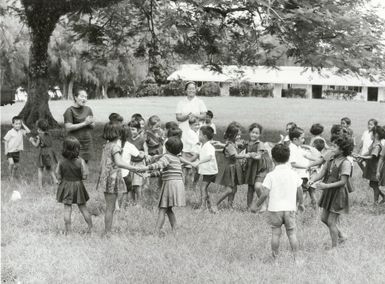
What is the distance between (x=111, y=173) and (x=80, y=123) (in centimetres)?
247

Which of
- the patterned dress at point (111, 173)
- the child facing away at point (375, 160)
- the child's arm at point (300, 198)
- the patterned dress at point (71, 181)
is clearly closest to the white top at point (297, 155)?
the child's arm at point (300, 198)

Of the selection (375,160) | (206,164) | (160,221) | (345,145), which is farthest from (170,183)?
(375,160)

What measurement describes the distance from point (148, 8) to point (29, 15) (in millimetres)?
4160

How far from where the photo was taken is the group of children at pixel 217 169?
6062 mm

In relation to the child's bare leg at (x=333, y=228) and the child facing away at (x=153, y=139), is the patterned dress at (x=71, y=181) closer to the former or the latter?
the child facing away at (x=153, y=139)

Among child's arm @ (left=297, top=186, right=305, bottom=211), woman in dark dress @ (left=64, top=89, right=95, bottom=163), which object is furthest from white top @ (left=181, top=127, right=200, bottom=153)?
child's arm @ (left=297, top=186, right=305, bottom=211)

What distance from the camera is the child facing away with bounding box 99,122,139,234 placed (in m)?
6.87

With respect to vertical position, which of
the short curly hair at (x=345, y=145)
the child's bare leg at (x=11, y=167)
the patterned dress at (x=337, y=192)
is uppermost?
the short curly hair at (x=345, y=145)

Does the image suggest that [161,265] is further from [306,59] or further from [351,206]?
[306,59]

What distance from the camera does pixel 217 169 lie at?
8.93 meters

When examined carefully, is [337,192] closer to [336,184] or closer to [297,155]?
[336,184]

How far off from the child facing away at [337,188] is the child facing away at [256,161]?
6.17ft

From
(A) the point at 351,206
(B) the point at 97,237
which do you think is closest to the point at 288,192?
(B) the point at 97,237

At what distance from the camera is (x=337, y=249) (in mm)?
6367
